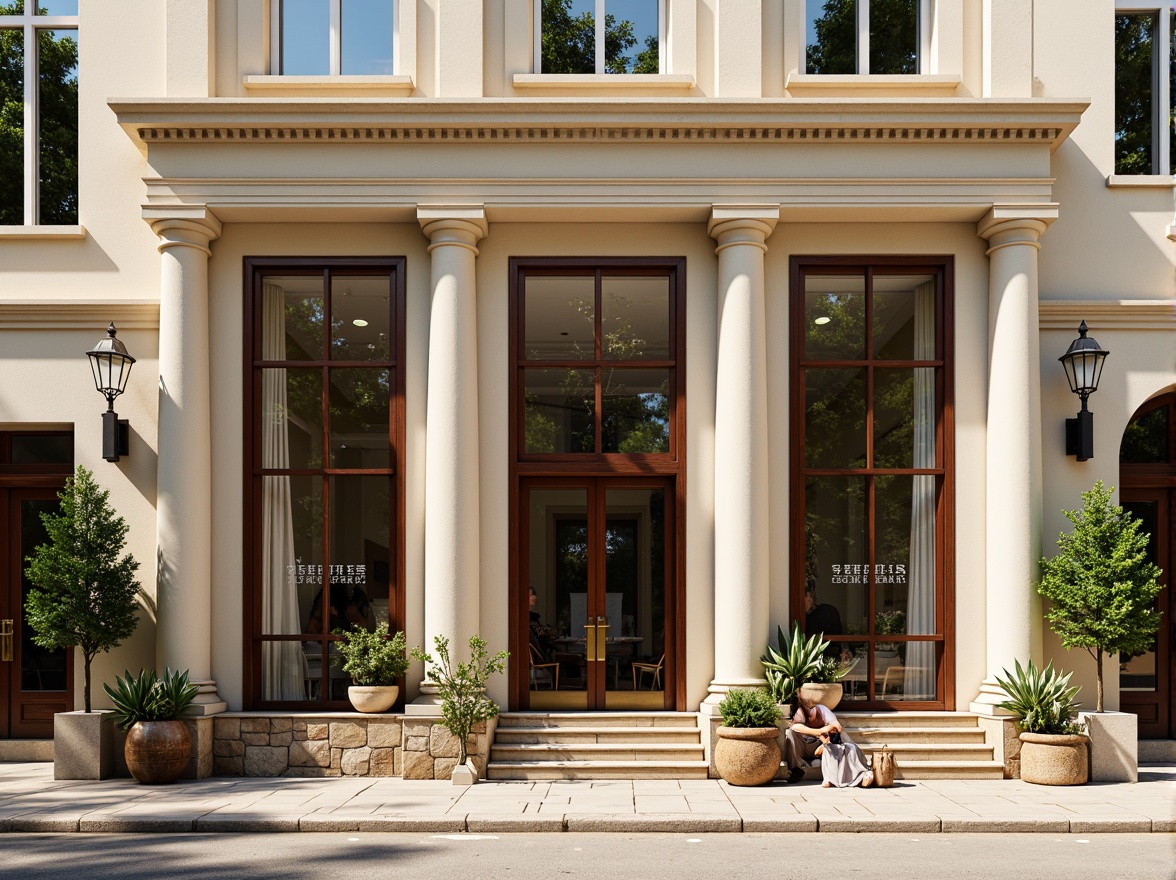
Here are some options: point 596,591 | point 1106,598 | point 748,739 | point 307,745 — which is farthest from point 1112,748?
point 307,745

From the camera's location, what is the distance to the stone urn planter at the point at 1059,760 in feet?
35.7

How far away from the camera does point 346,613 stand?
12.4 metres

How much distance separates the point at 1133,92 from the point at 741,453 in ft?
23.4

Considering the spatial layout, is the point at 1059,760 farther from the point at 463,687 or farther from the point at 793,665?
the point at 463,687

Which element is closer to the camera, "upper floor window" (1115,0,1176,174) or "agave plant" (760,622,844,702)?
"agave plant" (760,622,844,702)

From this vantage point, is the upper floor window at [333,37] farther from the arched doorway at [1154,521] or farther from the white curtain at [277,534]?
the arched doorway at [1154,521]

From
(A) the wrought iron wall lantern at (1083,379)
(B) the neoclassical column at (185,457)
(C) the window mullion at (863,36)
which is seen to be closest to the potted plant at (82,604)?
(B) the neoclassical column at (185,457)

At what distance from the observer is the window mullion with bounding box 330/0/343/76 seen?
41.8 ft

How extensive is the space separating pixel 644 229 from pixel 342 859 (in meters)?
7.82

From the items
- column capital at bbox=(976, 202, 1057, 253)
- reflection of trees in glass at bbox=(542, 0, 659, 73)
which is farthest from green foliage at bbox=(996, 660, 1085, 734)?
reflection of trees in glass at bbox=(542, 0, 659, 73)

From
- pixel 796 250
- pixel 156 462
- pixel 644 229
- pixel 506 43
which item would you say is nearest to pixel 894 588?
pixel 796 250

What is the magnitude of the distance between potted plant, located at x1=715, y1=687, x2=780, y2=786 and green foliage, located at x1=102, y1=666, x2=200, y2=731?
5866 millimetres

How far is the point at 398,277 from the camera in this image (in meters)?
12.6

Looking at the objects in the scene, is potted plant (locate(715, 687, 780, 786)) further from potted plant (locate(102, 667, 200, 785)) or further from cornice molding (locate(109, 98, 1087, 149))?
cornice molding (locate(109, 98, 1087, 149))
